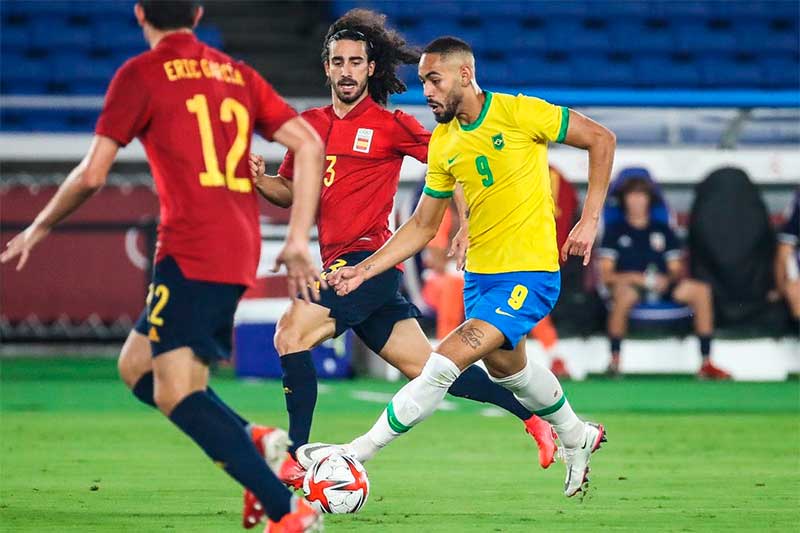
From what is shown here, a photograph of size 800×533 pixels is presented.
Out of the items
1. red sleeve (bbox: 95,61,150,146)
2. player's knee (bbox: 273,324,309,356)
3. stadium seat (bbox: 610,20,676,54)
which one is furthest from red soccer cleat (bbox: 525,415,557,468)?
stadium seat (bbox: 610,20,676,54)

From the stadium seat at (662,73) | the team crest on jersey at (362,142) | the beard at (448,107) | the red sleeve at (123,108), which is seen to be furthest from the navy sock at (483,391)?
the stadium seat at (662,73)

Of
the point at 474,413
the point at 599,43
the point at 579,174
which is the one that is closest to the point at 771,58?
the point at 599,43

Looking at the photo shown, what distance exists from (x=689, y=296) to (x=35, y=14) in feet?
31.5

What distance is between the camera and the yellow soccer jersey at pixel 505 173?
5934 millimetres

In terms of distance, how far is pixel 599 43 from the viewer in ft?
57.2

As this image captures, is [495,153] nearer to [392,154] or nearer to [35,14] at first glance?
[392,154]

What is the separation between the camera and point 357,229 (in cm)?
645

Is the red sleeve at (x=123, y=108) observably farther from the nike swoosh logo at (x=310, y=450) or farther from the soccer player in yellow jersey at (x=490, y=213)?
the nike swoosh logo at (x=310, y=450)

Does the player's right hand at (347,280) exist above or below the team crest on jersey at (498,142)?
below

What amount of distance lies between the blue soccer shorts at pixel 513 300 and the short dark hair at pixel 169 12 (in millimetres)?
1960

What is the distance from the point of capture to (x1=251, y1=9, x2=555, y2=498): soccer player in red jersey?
632 cm

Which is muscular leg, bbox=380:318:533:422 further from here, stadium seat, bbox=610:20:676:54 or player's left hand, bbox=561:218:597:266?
stadium seat, bbox=610:20:676:54

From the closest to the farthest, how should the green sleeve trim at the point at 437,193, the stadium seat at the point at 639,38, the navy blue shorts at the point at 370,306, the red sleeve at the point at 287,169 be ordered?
1. the green sleeve trim at the point at 437,193
2. the navy blue shorts at the point at 370,306
3. the red sleeve at the point at 287,169
4. the stadium seat at the point at 639,38

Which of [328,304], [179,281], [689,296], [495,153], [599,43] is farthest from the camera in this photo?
[599,43]
